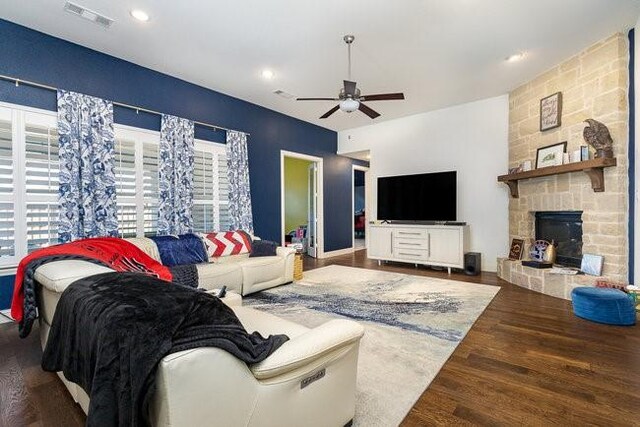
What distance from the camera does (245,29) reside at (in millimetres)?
3051

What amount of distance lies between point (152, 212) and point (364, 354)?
3254 mm

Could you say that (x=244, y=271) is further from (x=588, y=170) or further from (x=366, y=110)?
(x=588, y=170)

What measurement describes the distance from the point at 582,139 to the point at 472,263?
2.23 metres

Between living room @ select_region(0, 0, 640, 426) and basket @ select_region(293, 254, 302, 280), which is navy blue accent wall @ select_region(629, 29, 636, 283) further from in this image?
basket @ select_region(293, 254, 302, 280)

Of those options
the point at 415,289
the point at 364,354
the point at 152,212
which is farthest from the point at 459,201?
the point at 152,212

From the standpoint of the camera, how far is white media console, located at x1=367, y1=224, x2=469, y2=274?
4.99 m

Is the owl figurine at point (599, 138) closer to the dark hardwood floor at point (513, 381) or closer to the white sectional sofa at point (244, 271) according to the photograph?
the dark hardwood floor at point (513, 381)

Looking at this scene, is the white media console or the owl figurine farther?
the white media console

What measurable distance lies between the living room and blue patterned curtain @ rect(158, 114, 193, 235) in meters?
0.03

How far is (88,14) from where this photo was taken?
281 centimetres

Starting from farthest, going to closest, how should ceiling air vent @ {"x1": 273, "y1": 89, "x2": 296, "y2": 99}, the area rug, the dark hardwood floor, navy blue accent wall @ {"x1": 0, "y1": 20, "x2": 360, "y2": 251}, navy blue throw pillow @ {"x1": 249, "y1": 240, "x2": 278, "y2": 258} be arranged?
ceiling air vent @ {"x1": 273, "y1": 89, "x2": 296, "y2": 99} < navy blue throw pillow @ {"x1": 249, "y1": 240, "x2": 278, "y2": 258} < navy blue accent wall @ {"x1": 0, "y1": 20, "x2": 360, "y2": 251} < the area rug < the dark hardwood floor

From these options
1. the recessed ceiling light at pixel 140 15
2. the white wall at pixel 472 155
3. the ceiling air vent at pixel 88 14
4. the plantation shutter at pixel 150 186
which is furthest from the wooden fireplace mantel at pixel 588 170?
the ceiling air vent at pixel 88 14

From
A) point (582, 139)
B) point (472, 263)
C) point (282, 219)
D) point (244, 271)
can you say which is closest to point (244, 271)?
point (244, 271)

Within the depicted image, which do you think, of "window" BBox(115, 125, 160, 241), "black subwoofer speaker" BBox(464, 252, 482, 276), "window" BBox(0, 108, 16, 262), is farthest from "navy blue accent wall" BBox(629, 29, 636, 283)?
"window" BBox(0, 108, 16, 262)
